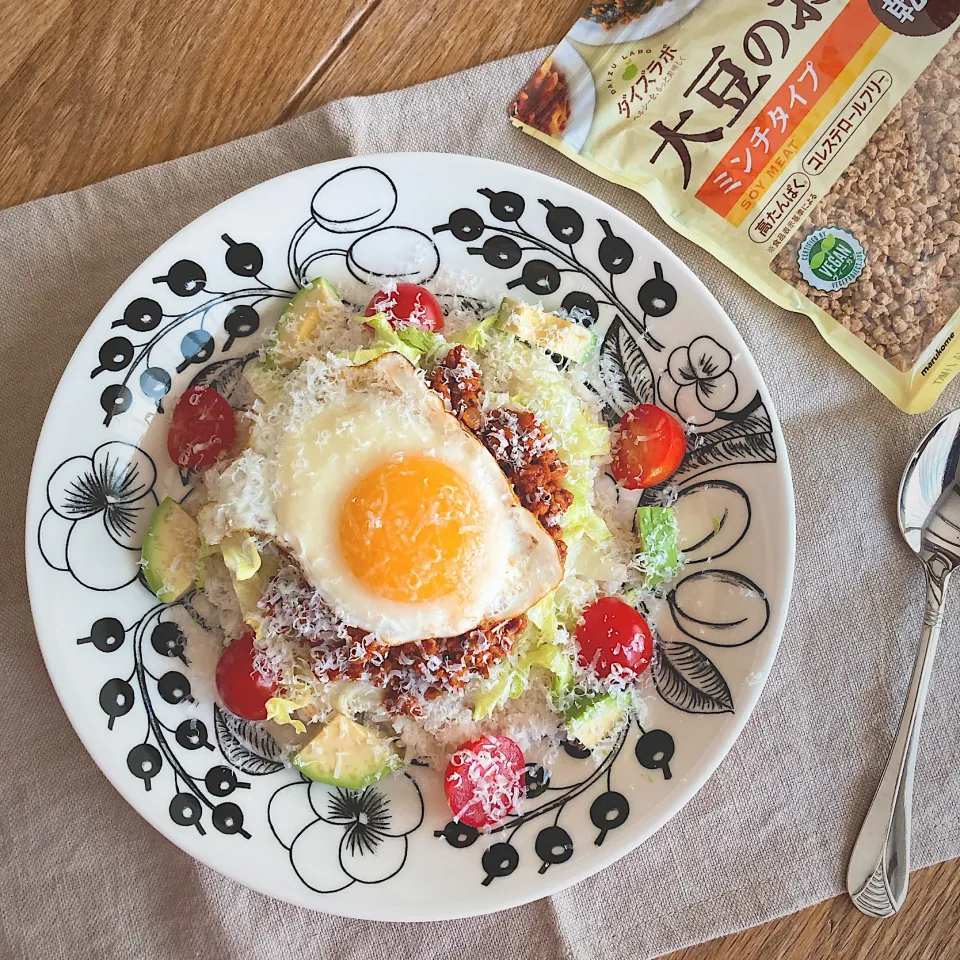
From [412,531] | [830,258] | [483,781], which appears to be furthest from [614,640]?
[830,258]

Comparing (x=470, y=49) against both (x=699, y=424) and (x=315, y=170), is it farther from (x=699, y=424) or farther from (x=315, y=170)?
(x=699, y=424)

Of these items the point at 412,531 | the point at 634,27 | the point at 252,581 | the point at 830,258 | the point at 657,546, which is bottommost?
the point at 252,581

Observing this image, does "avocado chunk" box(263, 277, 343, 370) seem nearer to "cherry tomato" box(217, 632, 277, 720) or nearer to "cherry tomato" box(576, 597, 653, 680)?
"cherry tomato" box(217, 632, 277, 720)

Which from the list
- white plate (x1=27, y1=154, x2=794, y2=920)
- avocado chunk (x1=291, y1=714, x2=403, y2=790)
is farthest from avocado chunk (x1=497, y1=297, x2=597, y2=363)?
avocado chunk (x1=291, y1=714, x2=403, y2=790)

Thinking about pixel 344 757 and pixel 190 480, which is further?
pixel 190 480

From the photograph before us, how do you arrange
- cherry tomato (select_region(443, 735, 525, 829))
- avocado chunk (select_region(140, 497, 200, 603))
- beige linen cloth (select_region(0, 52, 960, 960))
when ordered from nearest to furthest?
cherry tomato (select_region(443, 735, 525, 829)) < avocado chunk (select_region(140, 497, 200, 603)) < beige linen cloth (select_region(0, 52, 960, 960))

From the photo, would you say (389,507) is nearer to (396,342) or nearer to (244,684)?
(396,342)
